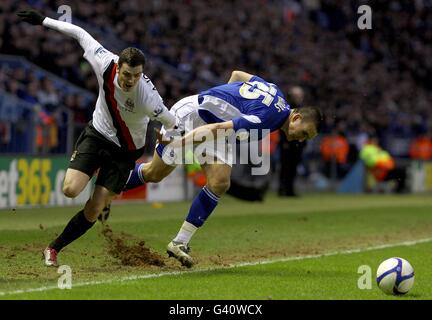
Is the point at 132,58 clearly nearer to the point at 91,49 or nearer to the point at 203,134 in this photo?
the point at 91,49

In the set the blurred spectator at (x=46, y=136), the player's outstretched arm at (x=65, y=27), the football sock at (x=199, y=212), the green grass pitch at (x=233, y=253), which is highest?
the player's outstretched arm at (x=65, y=27)

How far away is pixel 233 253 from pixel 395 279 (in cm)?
370

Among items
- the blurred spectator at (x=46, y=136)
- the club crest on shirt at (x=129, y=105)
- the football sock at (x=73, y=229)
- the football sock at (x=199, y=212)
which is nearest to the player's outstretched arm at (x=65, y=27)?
the club crest on shirt at (x=129, y=105)

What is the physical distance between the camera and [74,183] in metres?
8.86

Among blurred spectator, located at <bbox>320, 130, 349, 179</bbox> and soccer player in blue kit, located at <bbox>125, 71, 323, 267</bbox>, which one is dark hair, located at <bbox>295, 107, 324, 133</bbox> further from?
blurred spectator, located at <bbox>320, 130, 349, 179</bbox>

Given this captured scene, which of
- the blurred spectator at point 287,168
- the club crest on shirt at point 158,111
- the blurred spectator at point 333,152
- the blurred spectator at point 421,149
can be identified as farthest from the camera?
the blurred spectator at point 421,149

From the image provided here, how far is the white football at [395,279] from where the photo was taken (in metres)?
7.71

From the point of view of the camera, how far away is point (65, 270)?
Result: 29.1 feet

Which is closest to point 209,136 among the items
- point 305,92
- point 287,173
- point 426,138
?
point 287,173

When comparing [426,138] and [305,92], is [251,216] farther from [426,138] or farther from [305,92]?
[426,138]

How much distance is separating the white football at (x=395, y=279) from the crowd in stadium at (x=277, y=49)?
14010 mm

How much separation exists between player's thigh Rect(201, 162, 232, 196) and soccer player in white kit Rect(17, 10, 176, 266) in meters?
0.75

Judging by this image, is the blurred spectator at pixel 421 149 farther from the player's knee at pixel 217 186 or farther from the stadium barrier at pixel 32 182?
the player's knee at pixel 217 186
